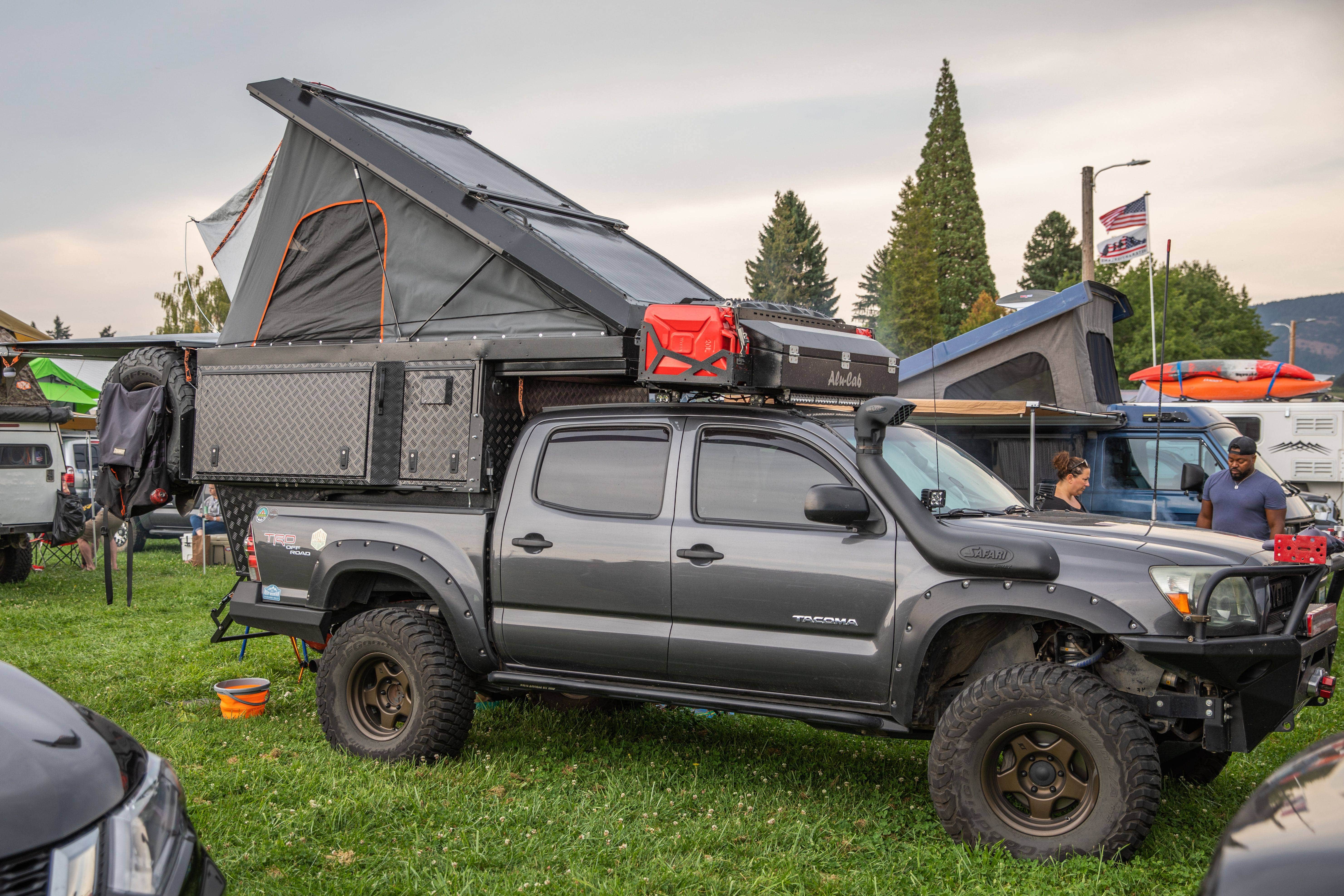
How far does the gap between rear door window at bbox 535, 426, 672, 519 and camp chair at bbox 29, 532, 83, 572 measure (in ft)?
35.8

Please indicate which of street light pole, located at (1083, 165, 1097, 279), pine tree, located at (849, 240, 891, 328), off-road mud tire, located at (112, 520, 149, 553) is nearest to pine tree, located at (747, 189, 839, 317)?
pine tree, located at (849, 240, 891, 328)

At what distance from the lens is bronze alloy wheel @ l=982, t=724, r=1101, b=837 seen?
14.0ft

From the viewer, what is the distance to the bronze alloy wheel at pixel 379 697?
5797 mm

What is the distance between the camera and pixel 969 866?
4.24 m

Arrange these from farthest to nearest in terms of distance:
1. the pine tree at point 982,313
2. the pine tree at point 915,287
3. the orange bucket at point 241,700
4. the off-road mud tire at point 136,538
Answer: the pine tree at point 915,287, the pine tree at point 982,313, the off-road mud tire at point 136,538, the orange bucket at point 241,700

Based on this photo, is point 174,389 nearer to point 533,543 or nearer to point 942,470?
point 533,543

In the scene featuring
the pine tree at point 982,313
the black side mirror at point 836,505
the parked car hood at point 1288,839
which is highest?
the pine tree at point 982,313

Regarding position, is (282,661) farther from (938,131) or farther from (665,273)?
(938,131)

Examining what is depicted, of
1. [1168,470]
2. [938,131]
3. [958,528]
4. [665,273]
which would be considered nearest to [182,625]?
[665,273]

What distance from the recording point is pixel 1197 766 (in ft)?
17.8

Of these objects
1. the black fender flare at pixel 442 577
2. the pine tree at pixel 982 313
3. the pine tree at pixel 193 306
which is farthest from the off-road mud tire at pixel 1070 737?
the pine tree at pixel 982 313

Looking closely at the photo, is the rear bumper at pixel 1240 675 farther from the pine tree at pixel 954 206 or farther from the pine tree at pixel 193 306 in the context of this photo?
the pine tree at pixel 954 206

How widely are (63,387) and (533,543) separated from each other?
16973 mm

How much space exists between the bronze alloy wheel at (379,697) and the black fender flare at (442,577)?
1.38ft
